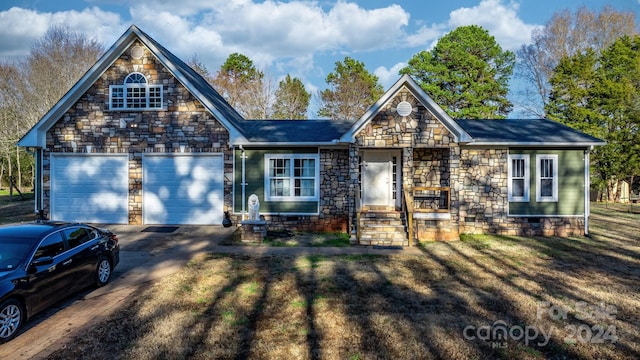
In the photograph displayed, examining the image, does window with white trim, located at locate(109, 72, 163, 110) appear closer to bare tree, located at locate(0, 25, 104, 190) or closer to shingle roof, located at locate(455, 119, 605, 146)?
shingle roof, located at locate(455, 119, 605, 146)

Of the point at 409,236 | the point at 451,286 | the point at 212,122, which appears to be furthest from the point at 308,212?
the point at 451,286

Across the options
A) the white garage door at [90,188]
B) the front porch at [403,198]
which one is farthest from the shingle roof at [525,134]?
the white garage door at [90,188]

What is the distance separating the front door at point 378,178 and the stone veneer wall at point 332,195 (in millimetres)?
917

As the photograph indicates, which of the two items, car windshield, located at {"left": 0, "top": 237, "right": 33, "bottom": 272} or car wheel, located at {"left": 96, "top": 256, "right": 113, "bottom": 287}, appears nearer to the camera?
car windshield, located at {"left": 0, "top": 237, "right": 33, "bottom": 272}

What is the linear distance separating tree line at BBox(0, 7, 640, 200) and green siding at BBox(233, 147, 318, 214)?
21.7 metres

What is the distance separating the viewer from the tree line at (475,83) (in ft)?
78.3

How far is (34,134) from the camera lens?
13.2 metres

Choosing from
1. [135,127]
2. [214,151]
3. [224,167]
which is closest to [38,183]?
[135,127]

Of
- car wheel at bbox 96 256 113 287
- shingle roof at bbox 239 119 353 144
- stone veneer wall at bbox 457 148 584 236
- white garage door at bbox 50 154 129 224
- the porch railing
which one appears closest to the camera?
car wheel at bbox 96 256 113 287

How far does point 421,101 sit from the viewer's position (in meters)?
11.4

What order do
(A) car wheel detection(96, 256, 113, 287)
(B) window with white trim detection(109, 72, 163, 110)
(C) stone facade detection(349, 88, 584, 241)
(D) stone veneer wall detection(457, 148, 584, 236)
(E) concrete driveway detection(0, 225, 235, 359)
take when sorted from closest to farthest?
1. (E) concrete driveway detection(0, 225, 235, 359)
2. (A) car wheel detection(96, 256, 113, 287)
3. (C) stone facade detection(349, 88, 584, 241)
4. (D) stone veneer wall detection(457, 148, 584, 236)
5. (B) window with white trim detection(109, 72, 163, 110)

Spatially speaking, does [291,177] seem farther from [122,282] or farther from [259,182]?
[122,282]

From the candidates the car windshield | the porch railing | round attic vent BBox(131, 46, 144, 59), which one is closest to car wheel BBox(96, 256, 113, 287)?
the car windshield

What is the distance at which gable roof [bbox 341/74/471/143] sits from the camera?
11.2 meters
